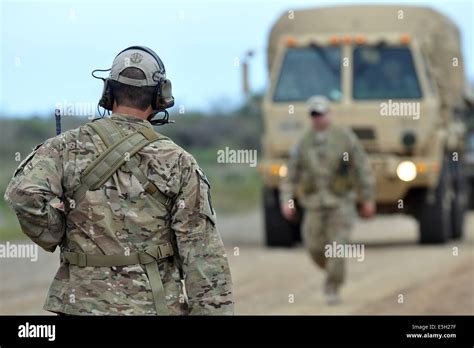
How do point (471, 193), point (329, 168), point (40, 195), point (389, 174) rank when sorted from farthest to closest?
1. point (471, 193)
2. point (389, 174)
3. point (329, 168)
4. point (40, 195)

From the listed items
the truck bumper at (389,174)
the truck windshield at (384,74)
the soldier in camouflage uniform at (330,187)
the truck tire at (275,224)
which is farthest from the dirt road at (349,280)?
the truck windshield at (384,74)

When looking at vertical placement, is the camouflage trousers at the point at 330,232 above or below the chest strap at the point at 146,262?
below

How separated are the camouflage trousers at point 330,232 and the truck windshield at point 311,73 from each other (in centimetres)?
532

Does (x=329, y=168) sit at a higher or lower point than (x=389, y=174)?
higher

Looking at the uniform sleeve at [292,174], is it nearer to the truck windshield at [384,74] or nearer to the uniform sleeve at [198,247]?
the truck windshield at [384,74]

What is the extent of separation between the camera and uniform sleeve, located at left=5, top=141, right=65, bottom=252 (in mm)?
4992

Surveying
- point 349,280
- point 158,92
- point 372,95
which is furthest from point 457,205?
point 158,92

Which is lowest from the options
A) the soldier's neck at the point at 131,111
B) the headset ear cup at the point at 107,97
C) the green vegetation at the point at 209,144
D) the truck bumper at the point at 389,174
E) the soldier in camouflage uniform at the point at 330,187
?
the green vegetation at the point at 209,144

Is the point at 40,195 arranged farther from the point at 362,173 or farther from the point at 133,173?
the point at 362,173

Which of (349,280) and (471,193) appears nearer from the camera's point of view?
(349,280)

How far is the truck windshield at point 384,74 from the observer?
664 inches

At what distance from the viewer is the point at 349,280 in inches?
551

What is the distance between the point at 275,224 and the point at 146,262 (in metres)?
12.7
